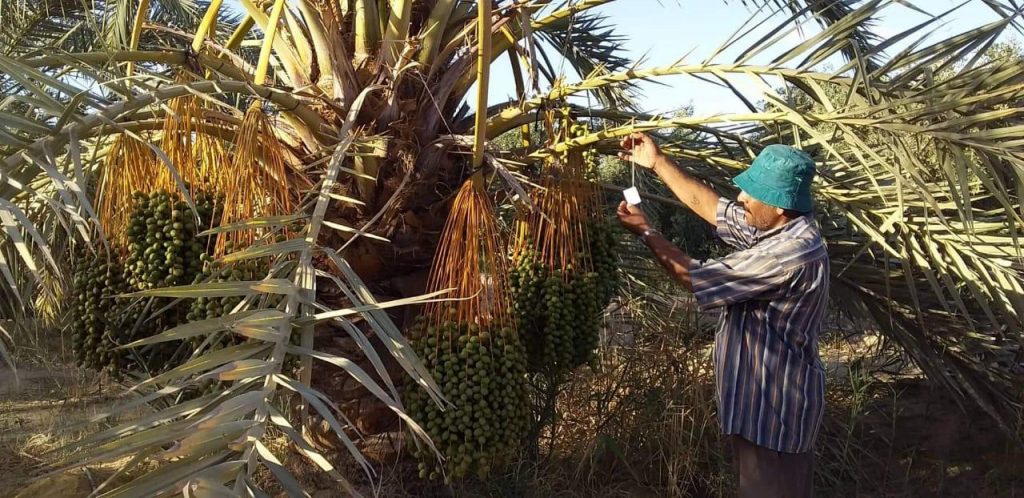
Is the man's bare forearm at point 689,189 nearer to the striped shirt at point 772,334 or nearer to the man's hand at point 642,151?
the man's hand at point 642,151

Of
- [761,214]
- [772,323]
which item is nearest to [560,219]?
[761,214]

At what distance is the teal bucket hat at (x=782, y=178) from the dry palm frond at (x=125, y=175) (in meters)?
1.72

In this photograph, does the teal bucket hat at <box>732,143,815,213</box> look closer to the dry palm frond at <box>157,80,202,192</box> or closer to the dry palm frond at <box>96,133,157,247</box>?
the dry palm frond at <box>157,80,202,192</box>

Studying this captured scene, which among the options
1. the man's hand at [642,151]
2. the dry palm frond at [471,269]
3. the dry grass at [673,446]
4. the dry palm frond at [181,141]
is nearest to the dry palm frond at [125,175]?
the dry palm frond at [181,141]

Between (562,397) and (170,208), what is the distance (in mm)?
2351

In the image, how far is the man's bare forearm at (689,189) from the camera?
8.93 feet

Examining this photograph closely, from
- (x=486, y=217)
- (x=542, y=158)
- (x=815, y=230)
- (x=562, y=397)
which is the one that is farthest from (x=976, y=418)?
(x=486, y=217)

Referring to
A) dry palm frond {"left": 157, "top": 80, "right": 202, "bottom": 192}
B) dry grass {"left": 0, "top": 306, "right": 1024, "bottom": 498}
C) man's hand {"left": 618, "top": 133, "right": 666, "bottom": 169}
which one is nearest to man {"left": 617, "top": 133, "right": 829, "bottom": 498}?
man's hand {"left": 618, "top": 133, "right": 666, "bottom": 169}

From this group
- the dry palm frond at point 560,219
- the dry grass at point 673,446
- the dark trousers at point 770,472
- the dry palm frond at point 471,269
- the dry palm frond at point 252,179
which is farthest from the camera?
the dry grass at point 673,446

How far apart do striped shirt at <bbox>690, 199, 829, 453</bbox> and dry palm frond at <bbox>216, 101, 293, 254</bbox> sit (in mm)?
1254

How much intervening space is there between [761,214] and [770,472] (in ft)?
2.56

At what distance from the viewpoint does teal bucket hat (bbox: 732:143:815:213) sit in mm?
2451

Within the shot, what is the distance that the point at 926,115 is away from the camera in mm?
2277

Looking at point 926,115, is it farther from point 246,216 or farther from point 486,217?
point 246,216
